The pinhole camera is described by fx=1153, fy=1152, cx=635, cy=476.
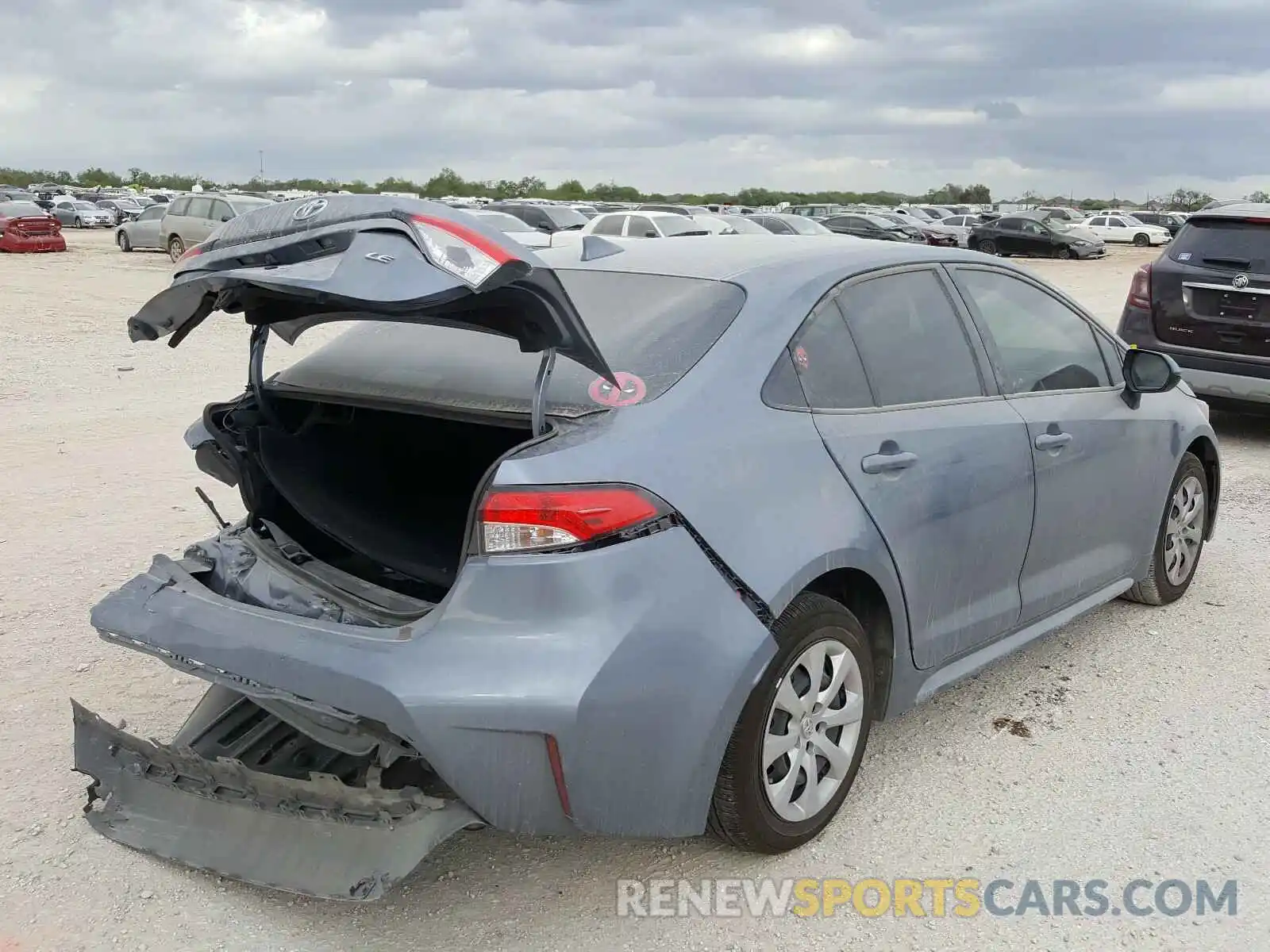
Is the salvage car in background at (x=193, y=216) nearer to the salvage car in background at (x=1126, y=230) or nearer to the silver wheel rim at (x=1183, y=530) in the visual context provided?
the silver wheel rim at (x=1183, y=530)

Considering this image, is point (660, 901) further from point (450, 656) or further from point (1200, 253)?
point (1200, 253)

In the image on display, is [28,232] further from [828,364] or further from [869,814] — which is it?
[869,814]

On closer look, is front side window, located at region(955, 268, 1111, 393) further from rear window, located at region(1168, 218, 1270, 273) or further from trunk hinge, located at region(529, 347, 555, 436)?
rear window, located at region(1168, 218, 1270, 273)

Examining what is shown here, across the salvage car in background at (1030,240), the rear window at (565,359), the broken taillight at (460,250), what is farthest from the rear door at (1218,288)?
the salvage car in background at (1030,240)

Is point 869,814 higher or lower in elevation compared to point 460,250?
lower

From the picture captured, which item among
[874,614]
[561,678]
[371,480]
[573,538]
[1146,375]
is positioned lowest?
[874,614]

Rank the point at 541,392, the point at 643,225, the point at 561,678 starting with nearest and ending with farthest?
the point at 561,678 < the point at 541,392 < the point at 643,225

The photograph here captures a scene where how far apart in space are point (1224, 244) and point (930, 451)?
20.2 feet

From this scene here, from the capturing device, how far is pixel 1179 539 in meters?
5.13

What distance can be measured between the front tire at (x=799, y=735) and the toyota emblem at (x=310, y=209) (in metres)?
1.53

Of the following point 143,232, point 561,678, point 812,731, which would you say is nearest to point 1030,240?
point 143,232

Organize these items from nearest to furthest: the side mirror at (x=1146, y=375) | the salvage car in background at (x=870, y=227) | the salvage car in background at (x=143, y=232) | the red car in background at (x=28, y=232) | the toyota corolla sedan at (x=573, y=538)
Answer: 1. the toyota corolla sedan at (x=573, y=538)
2. the side mirror at (x=1146, y=375)
3. the red car in background at (x=28, y=232)
4. the salvage car in background at (x=143, y=232)
5. the salvage car in background at (x=870, y=227)

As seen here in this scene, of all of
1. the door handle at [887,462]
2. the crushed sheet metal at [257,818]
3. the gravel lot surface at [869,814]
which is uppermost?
the door handle at [887,462]

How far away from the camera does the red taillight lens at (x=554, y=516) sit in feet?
8.60
